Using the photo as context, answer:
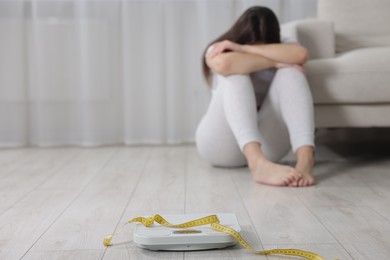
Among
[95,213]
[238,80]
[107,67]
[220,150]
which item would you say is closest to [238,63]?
[238,80]

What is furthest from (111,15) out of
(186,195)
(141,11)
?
(186,195)

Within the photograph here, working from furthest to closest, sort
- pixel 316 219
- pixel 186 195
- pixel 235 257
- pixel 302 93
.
→ pixel 302 93 → pixel 186 195 → pixel 316 219 → pixel 235 257

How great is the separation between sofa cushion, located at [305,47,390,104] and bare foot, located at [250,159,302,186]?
0.48m

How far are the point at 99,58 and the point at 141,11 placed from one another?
32 centimetres

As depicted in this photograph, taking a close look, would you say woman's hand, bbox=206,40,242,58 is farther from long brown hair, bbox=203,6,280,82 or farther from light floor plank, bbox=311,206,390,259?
light floor plank, bbox=311,206,390,259

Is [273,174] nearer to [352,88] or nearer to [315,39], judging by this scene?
[352,88]

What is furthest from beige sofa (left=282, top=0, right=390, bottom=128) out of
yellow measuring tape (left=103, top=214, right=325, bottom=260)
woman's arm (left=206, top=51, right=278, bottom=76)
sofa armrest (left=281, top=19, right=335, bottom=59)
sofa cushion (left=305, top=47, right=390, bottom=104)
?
yellow measuring tape (left=103, top=214, right=325, bottom=260)

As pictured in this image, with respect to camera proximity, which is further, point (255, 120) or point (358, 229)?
point (255, 120)

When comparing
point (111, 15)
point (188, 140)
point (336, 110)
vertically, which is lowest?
point (188, 140)

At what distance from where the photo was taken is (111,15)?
10.3 ft

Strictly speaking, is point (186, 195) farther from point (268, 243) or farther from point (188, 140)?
point (188, 140)

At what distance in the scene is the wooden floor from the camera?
1243 mm

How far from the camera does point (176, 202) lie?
171 centimetres

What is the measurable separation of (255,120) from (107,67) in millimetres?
1305
